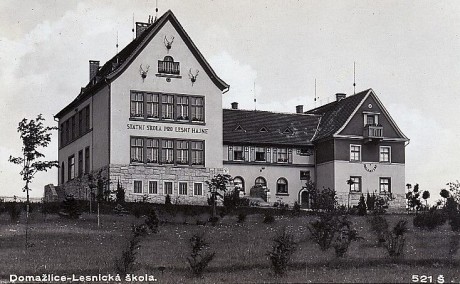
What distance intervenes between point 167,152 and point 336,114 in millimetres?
17793

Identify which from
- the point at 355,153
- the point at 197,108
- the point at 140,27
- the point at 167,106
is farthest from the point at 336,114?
the point at 140,27

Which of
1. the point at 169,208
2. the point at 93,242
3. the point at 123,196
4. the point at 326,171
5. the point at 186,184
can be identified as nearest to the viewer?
the point at 93,242

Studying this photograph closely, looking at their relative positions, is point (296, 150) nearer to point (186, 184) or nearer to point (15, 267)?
point (186, 184)

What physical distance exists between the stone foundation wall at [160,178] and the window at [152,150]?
1.88ft

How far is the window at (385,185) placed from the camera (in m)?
71.2

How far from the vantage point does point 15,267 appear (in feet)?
103

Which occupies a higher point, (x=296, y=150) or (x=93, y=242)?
(x=296, y=150)

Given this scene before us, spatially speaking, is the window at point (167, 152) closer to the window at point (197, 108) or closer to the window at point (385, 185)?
the window at point (197, 108)

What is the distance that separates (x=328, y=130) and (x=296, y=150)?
320cm

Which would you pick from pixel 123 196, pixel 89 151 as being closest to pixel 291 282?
pixel 123 196

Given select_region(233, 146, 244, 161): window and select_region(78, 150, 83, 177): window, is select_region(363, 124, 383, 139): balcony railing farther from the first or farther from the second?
select_region(78, 150, 83, 177): window

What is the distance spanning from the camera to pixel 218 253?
36719 mm

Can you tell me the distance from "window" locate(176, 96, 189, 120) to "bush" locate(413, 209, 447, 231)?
68.4 ft

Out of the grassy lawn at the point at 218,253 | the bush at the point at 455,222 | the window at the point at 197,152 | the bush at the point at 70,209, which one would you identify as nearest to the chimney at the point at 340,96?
the window at the point at 197,152
